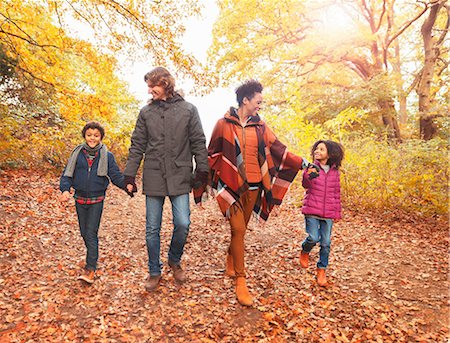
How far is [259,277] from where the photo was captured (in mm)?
3971

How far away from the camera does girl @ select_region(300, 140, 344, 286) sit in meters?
3.67

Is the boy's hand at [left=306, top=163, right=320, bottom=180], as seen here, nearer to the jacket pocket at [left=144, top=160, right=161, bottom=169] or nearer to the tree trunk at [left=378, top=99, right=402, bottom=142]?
the jacket pocket at [left=144, top=160, right=161, bottom=169]

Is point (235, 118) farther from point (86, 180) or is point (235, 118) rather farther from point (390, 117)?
point (390, 117)

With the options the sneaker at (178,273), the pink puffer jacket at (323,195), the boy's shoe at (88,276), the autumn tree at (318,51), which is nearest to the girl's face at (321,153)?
the pink puffer jacket at (323,195)

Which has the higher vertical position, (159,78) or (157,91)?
(159,78)

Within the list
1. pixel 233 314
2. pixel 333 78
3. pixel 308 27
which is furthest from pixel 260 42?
pixel 233 314

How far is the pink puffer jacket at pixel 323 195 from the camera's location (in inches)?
144

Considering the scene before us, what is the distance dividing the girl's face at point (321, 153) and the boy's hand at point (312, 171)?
245mm

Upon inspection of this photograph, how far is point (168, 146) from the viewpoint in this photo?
3.26m

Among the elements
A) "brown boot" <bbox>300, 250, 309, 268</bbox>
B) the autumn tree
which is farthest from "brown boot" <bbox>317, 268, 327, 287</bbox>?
the autumn tree

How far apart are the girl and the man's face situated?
6.33ft

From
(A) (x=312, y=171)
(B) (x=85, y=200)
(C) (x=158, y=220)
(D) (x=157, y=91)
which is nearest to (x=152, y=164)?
(C) (x=158, y=220)

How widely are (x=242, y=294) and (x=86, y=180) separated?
220 cm

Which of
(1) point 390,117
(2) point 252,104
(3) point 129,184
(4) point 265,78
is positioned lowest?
(3) point 129,184
